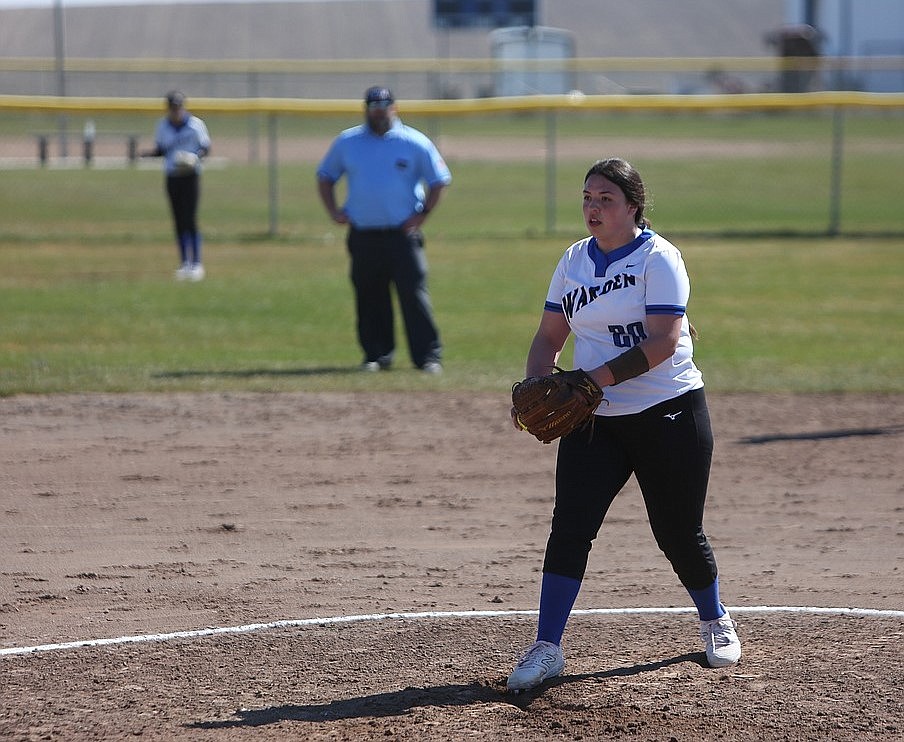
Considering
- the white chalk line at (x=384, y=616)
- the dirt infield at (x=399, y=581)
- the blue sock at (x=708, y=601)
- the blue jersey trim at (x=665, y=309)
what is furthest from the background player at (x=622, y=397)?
the white chalk line at (x=384, y=616)

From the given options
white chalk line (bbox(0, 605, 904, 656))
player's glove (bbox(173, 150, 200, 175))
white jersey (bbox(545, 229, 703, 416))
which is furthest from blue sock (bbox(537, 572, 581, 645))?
player's glove (bbox(173, 150, 200, 175))

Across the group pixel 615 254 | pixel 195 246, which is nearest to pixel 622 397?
pixel 615 254

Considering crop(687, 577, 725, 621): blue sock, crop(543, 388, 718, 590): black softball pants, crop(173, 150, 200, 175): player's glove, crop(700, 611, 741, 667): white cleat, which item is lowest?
crop(700, 611, 741, 667): white cleat

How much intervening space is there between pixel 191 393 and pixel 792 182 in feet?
72.4

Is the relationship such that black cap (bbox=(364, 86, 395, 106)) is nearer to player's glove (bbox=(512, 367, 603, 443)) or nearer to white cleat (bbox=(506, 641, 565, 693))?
player's glove (bbox=(512, 367, 603, 443))

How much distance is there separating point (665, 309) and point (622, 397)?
0.36 meters

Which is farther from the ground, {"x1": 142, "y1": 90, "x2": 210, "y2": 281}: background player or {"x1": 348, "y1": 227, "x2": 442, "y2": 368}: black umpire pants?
{"x1": 142, "y1": 90, "x2": 210, "y2": 281}: background player

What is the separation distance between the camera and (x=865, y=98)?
68.7 feet

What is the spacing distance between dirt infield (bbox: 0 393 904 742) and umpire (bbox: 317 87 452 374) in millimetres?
1375

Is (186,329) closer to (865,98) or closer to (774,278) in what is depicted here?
(774,278)

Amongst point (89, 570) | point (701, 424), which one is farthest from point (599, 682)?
point (89, 570)

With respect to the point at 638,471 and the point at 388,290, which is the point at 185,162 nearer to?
the point at 388,290

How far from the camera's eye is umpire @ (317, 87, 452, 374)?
34.8 ft

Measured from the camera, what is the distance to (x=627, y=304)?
15.3 ft
